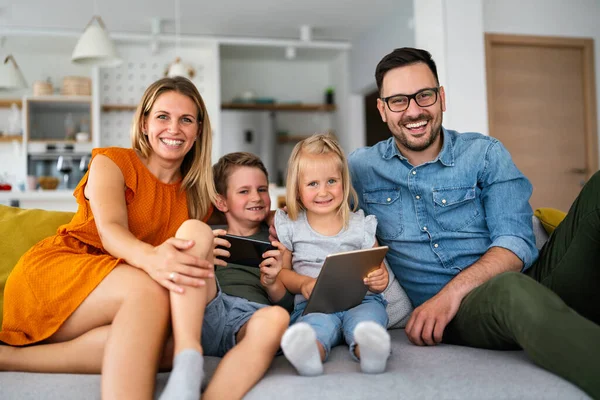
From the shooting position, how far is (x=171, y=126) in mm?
1706

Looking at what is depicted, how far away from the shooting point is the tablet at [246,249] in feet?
5.14

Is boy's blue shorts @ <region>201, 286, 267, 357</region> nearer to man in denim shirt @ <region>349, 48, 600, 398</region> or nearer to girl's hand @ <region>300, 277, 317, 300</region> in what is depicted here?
girl's hand @ <region>300, 277, 317, 300</region>

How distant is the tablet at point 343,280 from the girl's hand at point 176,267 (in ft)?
0.96

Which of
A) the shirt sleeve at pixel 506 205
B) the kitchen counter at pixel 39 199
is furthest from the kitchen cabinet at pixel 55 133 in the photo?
the shirt sleeve at pixel 506 205

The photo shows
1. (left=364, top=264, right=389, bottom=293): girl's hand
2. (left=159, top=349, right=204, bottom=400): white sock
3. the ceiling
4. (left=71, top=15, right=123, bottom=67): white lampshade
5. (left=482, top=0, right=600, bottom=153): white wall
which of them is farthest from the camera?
the ceiling

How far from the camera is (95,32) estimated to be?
4.03 metres

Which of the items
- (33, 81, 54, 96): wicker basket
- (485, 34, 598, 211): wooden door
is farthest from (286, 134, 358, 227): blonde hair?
(33, 81, 54, 96): wicker basket

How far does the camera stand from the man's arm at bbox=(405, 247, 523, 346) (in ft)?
5.06

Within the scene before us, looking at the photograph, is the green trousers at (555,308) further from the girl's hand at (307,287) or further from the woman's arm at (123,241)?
the woman's arm at (123,241)

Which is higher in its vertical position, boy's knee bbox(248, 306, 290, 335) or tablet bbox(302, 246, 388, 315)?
tablet bbox(302, 246, 388, 315)

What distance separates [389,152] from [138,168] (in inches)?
32.9

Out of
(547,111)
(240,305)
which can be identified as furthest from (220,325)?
(547,111)

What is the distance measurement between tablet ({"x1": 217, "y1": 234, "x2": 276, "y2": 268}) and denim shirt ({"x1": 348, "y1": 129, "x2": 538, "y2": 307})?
1.56 feet

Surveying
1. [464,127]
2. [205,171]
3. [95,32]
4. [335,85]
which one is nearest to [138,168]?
[205,171]
